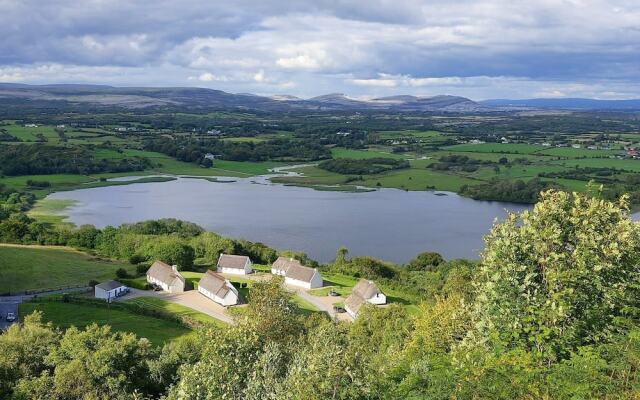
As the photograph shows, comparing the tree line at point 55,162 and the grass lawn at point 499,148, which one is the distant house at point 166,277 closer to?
the tree line at point 55,162

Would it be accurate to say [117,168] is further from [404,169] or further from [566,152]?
[566,152]

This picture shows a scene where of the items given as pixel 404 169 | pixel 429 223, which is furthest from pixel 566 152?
pixel 429 223

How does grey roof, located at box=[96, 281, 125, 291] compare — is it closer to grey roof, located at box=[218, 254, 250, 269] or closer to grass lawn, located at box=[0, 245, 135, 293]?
grass lawn, located at box=[0, 245, 135, 293]

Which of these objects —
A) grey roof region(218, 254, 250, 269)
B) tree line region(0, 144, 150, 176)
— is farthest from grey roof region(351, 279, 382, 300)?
tree line region(0, 144, 150, 176)

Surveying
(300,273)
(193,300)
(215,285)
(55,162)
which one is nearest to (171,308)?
(193,300)

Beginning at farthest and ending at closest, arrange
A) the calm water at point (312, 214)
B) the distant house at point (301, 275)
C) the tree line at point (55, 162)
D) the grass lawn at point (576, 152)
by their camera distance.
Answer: the grass lawn at point (576, 152) → the tree line at point (55, 162) → the calm water at point (312, 214) → the distant house at point (301, 275)

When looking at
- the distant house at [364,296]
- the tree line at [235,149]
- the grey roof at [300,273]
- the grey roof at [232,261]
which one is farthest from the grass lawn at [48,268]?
the tree line at [235,149]
